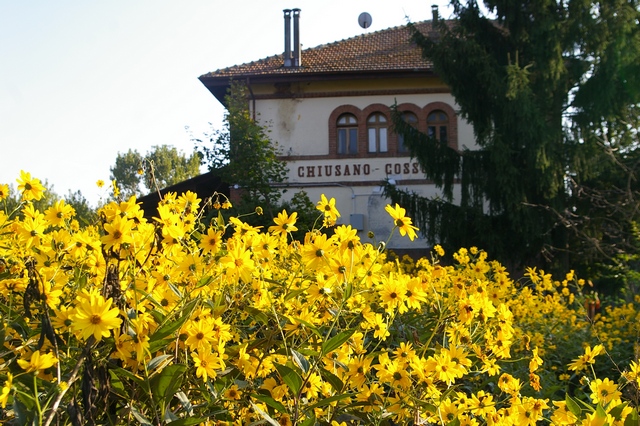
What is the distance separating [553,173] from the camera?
1390 cm

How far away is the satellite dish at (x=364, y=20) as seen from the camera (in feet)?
78.8

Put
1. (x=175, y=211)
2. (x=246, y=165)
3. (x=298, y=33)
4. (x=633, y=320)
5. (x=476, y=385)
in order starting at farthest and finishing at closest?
(x=298, y=33) → (x=246, y=165) → (x=633, y=320) → (x=476, y=385) → (x=175, y=211)

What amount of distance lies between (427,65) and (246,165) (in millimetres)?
5558

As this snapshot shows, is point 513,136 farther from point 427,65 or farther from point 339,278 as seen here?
point 339,278

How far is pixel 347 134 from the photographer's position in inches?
790

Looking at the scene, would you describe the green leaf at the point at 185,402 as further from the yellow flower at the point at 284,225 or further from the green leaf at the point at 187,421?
the yellow flower at the point at 284,225

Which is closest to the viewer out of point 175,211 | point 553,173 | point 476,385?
point 175,211

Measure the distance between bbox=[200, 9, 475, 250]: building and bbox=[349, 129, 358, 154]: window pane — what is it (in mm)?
25

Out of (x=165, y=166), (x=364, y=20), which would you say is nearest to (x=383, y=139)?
(x=364, y=20)

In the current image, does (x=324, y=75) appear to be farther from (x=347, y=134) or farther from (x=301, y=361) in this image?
(x=301, y=361)

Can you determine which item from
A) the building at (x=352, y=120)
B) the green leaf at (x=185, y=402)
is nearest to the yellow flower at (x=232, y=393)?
the green leaf at (x=185, y=402)

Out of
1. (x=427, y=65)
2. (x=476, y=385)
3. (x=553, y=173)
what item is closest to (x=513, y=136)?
(x=553, y=173)

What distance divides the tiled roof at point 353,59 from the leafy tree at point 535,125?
4.49 m

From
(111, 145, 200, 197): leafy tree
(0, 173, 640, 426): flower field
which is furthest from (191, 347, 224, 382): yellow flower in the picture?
(111, 145, 200, 197): leafy tree
